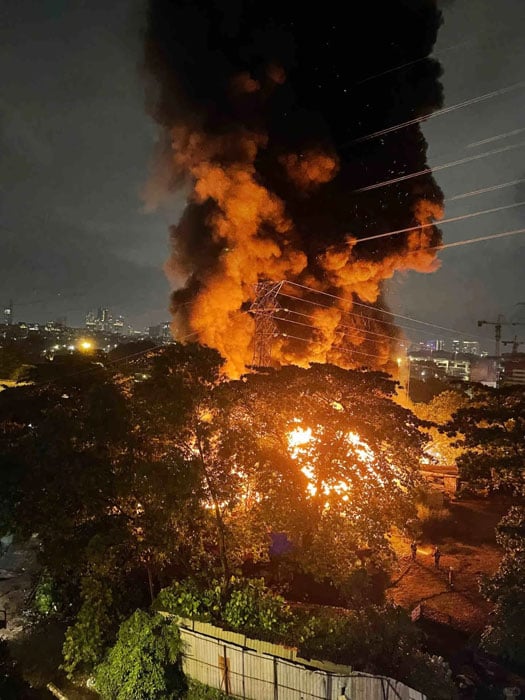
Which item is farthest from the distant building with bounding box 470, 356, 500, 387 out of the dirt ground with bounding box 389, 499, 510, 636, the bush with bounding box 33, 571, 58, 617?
the bush with bounding box 33, 571, 58, 617

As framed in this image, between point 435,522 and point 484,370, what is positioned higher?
point 484,370

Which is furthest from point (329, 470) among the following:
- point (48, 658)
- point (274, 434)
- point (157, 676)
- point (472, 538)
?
point (472, 538)

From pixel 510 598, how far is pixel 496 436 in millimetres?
2922

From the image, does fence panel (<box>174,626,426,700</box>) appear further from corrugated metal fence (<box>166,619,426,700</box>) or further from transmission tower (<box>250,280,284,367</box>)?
transmission tower (<box>250,280,284,367</box>)

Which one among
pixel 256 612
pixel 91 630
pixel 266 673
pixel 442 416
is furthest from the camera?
pixel 442 416

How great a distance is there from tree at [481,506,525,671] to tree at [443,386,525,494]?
3.03 ft

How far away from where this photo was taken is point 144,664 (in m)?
7.67

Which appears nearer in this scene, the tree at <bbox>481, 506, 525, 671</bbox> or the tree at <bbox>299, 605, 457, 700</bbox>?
the tree at <bbox>299, 605, 457, 700</bbox>

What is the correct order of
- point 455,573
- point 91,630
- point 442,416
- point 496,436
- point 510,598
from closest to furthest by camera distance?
point 91,630, point 510,598, point 496,436, point 455,573, point 442,416

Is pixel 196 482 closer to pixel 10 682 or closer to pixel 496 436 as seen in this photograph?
pixel 10 682

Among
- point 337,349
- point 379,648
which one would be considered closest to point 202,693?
point 379,648

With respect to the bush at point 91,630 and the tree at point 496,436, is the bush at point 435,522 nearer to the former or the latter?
the tree at point 496,436

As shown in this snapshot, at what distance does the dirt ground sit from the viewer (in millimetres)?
11219

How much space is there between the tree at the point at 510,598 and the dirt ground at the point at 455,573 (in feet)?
5.49
